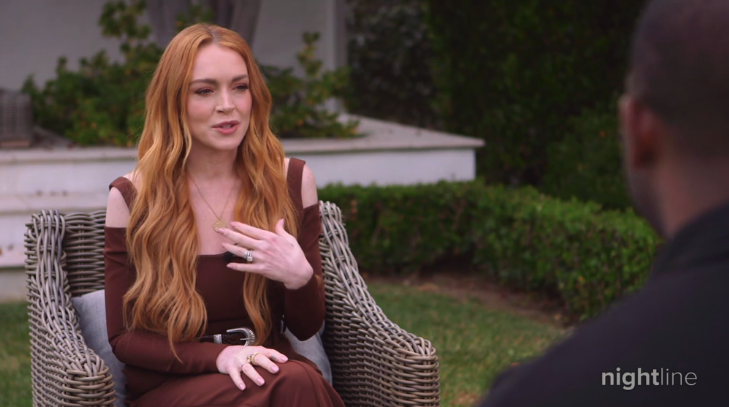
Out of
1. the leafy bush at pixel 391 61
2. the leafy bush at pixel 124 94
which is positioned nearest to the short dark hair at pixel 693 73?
the leafy bush at pixel 124 94

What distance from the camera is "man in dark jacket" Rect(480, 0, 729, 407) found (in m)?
0.78

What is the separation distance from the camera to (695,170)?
32.4 inches

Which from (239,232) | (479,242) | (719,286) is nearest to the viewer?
(719,286)

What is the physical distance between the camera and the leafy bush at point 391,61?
10.7 metres

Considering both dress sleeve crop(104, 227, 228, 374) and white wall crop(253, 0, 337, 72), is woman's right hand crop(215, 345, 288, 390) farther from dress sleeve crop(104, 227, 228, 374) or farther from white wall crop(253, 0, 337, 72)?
white wall crop(253, 0, 337, 72)

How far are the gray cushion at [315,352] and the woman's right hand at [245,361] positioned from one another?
385 millimetres

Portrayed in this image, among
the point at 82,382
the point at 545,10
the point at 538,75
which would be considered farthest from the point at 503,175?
the point at 82,382

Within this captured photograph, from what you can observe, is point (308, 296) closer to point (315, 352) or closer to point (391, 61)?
point (315, 352)

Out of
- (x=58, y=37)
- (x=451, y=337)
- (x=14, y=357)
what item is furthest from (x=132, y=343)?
(x=58, y=37)

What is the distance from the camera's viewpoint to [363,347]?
2.85 m

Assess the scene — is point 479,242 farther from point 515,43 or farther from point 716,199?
point 716,199

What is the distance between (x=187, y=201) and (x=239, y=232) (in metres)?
0.24

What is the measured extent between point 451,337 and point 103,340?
2.72 m

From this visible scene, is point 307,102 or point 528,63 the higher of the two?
point 528,63
